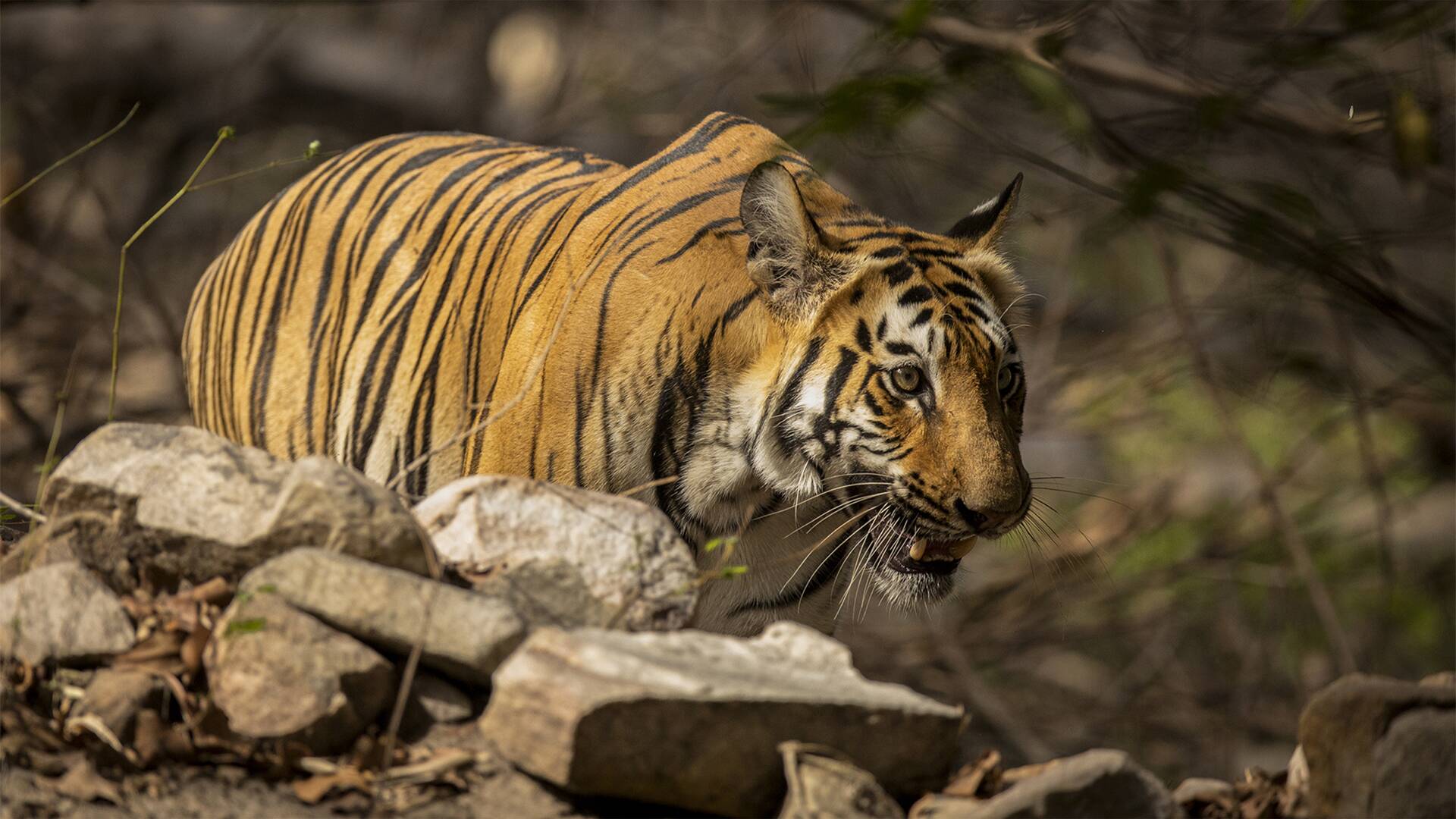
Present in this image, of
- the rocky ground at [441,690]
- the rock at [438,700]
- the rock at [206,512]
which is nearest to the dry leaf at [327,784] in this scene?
the rocky ground at [441,690]

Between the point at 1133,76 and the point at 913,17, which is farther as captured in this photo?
the point at 1133,76

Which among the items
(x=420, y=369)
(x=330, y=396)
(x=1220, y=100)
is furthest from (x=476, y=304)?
(x=1220, y=100)

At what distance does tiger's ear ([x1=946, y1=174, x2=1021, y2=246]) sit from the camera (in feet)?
10.4

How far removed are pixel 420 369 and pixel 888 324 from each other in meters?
1.26

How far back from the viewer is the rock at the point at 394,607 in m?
1.95

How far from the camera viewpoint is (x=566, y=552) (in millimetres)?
2160

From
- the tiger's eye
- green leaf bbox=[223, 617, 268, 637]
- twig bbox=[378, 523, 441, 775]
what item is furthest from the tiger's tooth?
green leaf bbox=[223, 617, 268, 637]

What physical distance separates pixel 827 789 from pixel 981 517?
977mm

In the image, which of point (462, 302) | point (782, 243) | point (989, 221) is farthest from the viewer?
point (462, 302)

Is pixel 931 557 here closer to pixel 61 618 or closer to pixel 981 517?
pixel 981 517

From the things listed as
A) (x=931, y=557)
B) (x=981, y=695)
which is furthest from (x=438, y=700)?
(x=981, y=695)

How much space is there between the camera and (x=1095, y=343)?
8.10 metres

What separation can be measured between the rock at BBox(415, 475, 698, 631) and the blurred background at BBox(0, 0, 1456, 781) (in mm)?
1239

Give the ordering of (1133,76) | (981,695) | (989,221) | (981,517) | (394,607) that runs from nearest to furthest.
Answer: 1. (394,607)
2. (981,517)
3. (989,221)
4. (1133,76)
5. (981,695)
